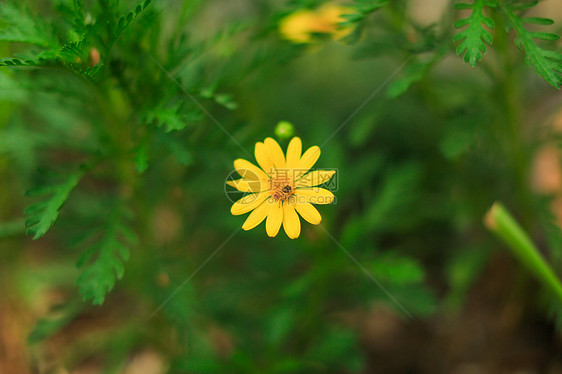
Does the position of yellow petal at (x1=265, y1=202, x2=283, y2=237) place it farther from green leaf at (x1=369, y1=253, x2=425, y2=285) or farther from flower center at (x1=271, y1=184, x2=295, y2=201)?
green leaf at (x1=369, y1=253, x2=425, y2=285)

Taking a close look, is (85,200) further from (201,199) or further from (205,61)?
(205,61)

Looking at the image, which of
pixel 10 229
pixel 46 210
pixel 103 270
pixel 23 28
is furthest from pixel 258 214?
pixel 10 229

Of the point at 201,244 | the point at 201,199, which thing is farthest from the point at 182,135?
the point at 201,244

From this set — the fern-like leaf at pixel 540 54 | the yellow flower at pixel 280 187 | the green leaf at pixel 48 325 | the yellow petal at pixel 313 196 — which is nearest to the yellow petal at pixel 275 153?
the yellow flower at pixel 280 187

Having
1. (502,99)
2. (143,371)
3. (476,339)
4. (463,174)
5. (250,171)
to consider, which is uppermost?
(502,99)

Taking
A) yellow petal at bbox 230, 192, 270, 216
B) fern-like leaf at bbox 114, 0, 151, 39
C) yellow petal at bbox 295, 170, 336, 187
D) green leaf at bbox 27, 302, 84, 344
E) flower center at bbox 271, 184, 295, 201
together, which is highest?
fern-like leaf at bbox 114, 0, 151, 39

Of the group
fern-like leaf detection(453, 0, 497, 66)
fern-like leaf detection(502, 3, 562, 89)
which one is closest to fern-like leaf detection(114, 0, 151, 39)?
fern-like leaf detection(453, 0, 497, 66)

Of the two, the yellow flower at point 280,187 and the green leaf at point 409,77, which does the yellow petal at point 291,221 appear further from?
the green leaf at point 409,77
